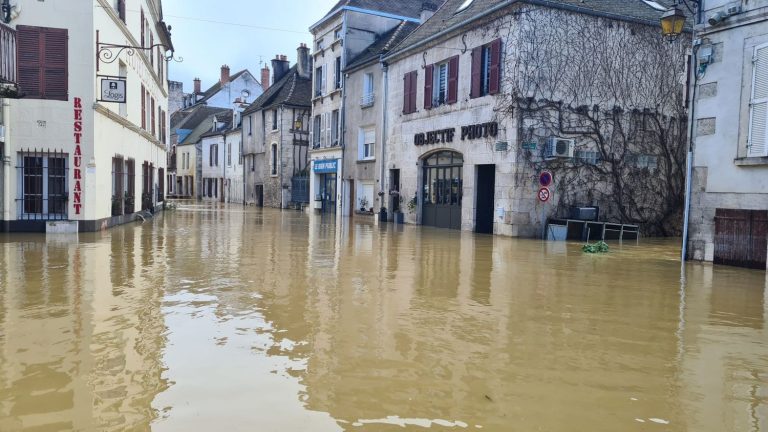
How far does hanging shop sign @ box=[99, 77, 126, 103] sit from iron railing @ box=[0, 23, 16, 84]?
1.98 m

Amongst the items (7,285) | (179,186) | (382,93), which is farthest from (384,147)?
(179,186)

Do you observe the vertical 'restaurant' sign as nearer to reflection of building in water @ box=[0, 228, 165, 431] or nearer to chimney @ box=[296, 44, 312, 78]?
reflection of building in water @ box=[0, 228, 165, 431]

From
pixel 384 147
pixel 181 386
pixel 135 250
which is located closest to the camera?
pixel 181 386

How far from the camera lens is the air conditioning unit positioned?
1699 centimetres

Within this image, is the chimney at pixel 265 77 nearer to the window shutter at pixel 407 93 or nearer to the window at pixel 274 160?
the window at pixel 274 160

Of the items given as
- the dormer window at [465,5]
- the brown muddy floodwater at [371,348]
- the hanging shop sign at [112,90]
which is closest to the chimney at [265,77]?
the dormer window at [465,5]

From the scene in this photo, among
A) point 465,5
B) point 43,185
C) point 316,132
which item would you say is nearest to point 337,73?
point 316,132

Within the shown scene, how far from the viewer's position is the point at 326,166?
30688mm

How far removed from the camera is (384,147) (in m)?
24.7

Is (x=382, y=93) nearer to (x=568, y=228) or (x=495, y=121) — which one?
(x=495, y=121)

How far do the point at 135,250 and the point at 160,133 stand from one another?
62.0 ft

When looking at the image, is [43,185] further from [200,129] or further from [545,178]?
[200,129]

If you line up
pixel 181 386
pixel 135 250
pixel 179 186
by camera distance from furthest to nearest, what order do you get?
pixel 179 186 < pixel 135 250 < pixel 181 386

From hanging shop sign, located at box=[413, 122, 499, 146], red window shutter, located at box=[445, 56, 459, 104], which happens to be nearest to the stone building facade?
hanging shop sign, located at box=[413, 122, 499, 146]
